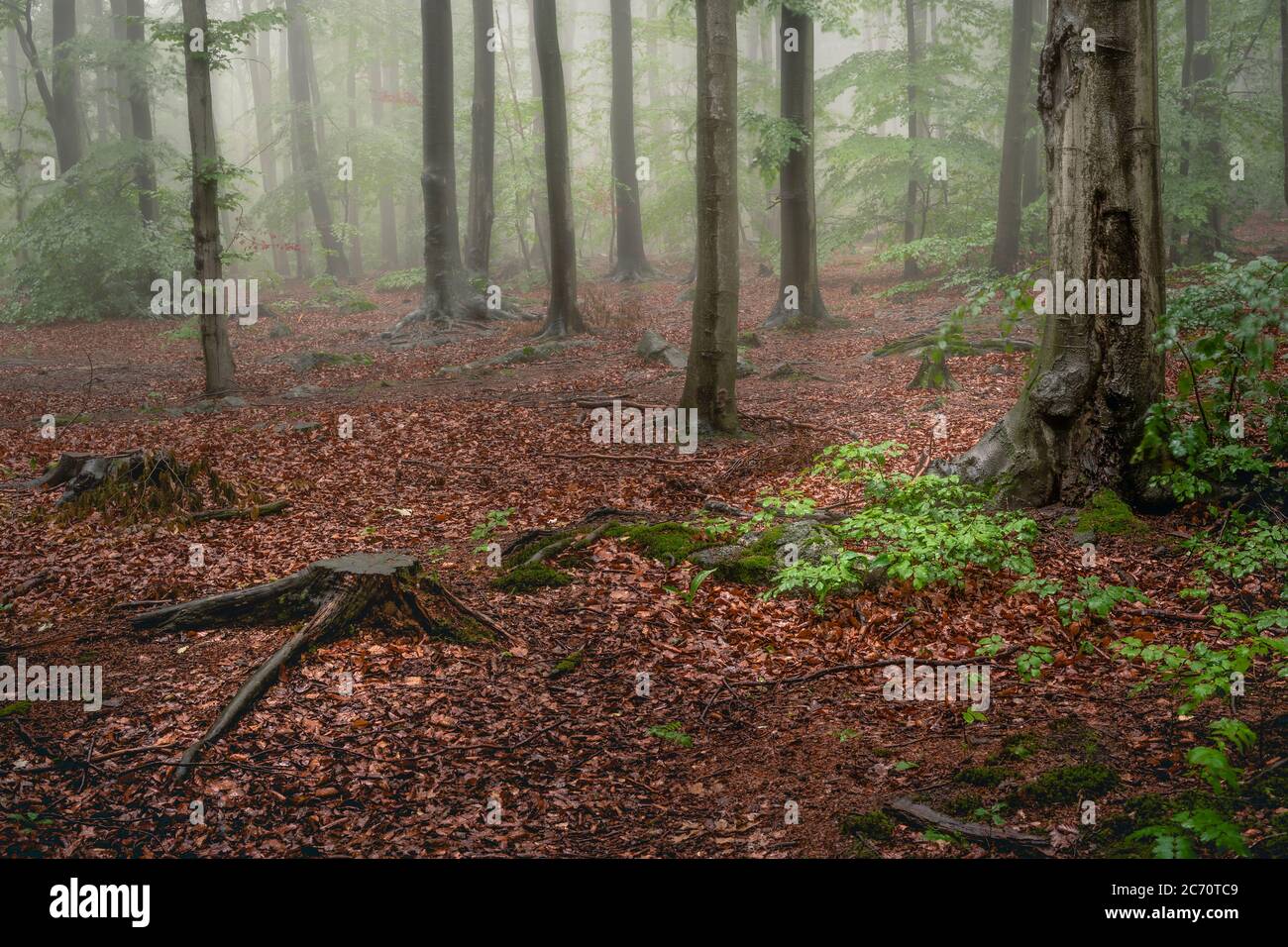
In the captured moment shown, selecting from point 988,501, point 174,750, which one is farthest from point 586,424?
point 174,750

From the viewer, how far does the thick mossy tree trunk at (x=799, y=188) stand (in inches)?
631

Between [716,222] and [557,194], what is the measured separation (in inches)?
309

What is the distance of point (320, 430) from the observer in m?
11.3

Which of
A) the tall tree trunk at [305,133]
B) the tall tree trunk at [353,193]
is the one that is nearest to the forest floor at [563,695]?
the tall tree trunk at [305,133]

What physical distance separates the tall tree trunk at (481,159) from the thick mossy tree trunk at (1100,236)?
17599 mm

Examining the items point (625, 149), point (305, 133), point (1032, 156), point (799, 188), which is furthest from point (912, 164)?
point (305, 133)

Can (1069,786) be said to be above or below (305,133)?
below

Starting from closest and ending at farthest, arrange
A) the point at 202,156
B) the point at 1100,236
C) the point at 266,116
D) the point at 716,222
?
the point at 1100,236, the point at 716,222, the point at 202,156, the point at 266,116

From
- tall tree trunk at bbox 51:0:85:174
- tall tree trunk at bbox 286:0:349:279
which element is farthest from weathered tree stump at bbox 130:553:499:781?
tall tree trunk at bbox 286:0:349:279

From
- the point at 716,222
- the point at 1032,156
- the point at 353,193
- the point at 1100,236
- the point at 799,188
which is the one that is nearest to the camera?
the point at 1100,236

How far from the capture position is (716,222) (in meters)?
9.83

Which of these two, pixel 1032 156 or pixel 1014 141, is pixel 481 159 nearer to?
pixel 1014 141

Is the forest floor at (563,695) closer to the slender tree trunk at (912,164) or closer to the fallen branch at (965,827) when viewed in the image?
the fallen branch at (965,827)
